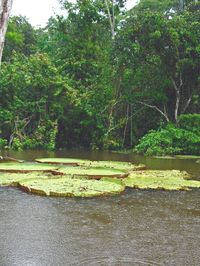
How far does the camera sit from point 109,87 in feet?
70.7

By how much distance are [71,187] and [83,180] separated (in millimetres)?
832

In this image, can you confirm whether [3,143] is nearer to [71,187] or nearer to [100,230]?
[71,187]

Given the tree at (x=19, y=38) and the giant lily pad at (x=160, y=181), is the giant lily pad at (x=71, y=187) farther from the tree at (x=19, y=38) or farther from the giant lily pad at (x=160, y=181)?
the tree at (x=19, y=38)

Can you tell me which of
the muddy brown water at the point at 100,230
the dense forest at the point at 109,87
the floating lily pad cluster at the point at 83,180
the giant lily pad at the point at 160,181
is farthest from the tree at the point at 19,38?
the muddy brown water at the point at 100,230

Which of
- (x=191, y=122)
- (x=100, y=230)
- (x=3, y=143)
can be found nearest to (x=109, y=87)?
(x=191, y=122)

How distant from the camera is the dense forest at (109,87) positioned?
18.5 meters

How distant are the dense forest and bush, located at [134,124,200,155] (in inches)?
1.8

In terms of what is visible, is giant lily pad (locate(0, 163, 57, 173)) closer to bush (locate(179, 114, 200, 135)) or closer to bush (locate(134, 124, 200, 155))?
bush (locate(134, 124, 200, 155))

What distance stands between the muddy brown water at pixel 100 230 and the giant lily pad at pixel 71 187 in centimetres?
22

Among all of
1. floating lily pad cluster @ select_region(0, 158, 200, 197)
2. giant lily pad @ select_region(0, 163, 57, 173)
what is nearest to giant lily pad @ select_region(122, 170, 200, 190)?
floating lily pad cluster @ select_region(0, 158, 200, 197)

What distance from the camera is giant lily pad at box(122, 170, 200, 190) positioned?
325 inches

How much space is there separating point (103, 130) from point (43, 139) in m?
3.28

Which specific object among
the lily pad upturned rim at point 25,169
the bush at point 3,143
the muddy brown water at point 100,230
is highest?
the bush at point 3,143

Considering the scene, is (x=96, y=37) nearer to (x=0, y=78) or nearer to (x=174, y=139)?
(x=0, y=78)
